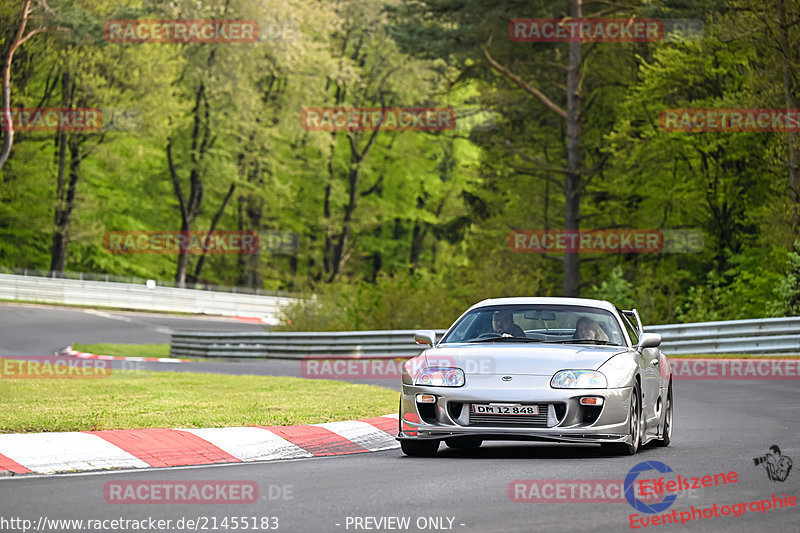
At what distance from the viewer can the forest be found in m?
36.1

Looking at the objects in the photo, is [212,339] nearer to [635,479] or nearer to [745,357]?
[745,357]

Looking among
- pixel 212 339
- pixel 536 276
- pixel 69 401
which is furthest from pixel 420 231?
pixel 69 401

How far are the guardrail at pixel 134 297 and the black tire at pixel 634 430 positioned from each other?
41.0 metres

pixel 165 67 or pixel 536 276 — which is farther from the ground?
pixel 165 67

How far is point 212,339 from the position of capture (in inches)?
Answer: 1403

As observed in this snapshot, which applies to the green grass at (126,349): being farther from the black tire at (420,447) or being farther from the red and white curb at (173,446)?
the black tire at (420,447)

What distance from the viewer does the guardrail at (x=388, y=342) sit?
87.1 feet

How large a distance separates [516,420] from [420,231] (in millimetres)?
72778

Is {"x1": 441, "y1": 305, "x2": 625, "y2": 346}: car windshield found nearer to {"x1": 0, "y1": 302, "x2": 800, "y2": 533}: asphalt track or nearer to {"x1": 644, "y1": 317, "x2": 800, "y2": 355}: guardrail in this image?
{"x1": 0, "y1": 302, "x2": 800, "y2": 533}: asphalt track

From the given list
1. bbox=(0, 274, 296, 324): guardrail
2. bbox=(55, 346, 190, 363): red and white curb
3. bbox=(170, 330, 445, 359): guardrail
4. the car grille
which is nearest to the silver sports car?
the car grille

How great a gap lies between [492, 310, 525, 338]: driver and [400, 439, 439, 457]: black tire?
1.40m

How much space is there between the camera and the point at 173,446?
37.0 feet

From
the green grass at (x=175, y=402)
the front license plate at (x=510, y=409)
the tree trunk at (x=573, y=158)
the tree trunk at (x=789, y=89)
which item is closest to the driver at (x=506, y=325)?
the front license plate at (x=510, y=409)

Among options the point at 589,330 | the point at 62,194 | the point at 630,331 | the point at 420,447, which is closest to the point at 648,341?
the point at 589,330
